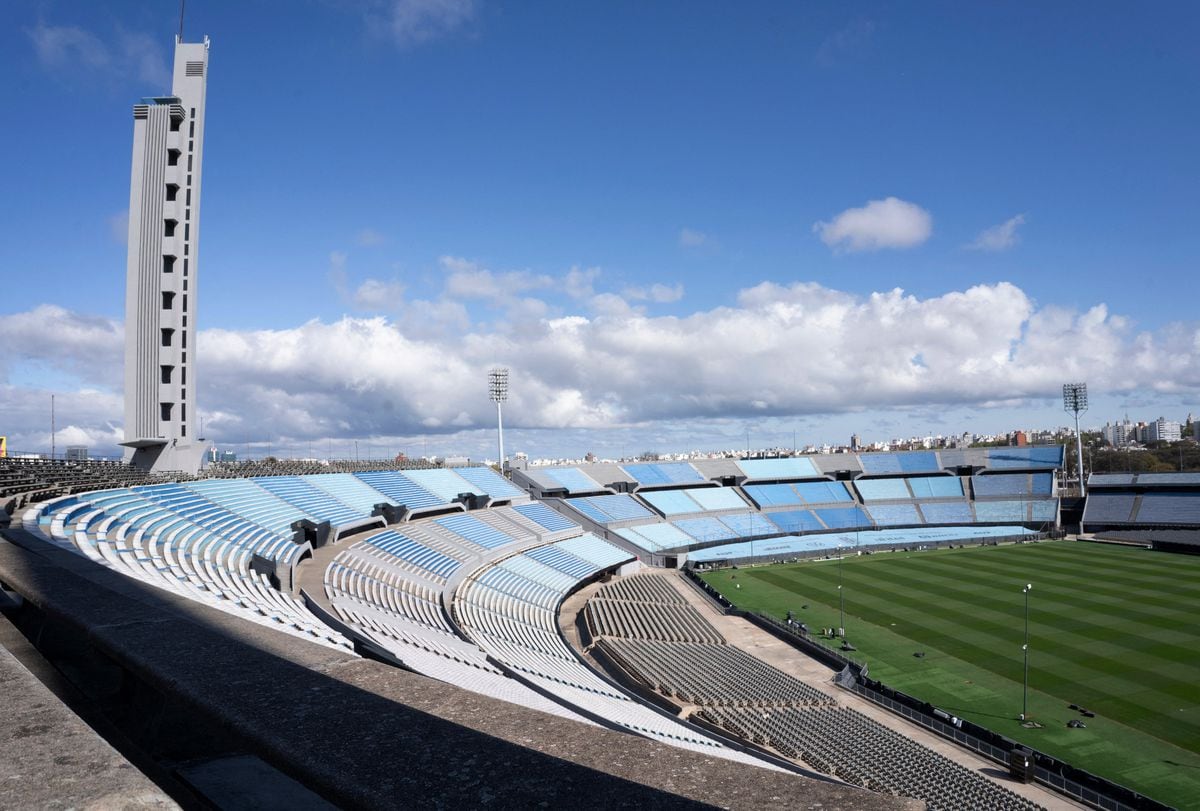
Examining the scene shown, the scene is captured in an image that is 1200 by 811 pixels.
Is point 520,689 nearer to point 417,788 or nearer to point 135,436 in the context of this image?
point 417,788

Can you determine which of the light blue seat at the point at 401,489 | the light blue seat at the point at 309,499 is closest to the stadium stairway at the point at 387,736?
the light blue seat at the point at 309,499

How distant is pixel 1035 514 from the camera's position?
78.5 metres

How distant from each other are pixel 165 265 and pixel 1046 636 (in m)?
50.8

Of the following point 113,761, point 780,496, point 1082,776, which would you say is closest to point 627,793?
point 113,761

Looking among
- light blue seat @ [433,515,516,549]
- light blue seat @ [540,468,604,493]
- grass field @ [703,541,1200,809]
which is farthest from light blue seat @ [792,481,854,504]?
light blue seat @ [433,515,516,549]

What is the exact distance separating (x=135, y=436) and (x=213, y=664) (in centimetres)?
4166

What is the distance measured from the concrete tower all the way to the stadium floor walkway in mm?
24962

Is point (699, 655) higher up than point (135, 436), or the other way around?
point (135, 436)

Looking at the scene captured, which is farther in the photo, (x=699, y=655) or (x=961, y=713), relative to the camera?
(x=699, y=655)

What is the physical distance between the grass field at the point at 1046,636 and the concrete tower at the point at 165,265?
119ft

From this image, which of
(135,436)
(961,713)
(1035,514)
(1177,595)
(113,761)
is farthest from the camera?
(1035,514)

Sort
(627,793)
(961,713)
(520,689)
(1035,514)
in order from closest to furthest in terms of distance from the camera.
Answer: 1. (627,793)
2. (520,689)
3. (961,713)
4. (1035,514)

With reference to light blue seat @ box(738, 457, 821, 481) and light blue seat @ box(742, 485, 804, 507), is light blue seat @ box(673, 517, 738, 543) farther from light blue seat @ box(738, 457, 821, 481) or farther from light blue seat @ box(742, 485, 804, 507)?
light blue seat @ box(738, 457, 821, 481)

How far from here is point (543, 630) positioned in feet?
124
